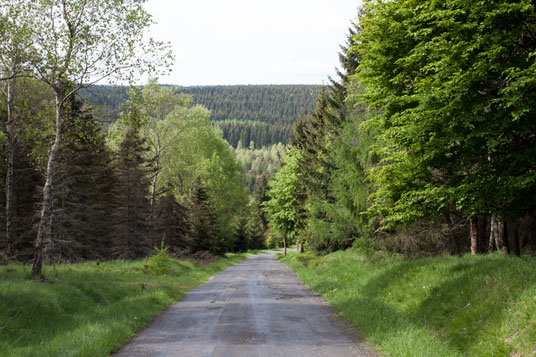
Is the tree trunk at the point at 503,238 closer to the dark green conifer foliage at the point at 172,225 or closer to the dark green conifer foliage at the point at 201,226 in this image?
the dark green conifer foliage at the point at 201,226

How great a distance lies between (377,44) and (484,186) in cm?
525

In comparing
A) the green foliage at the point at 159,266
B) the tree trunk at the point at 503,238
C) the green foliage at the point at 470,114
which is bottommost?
the green foliage at the point at 159,266

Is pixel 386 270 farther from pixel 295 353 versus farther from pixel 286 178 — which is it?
pixel 286 178

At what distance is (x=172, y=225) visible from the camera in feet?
117

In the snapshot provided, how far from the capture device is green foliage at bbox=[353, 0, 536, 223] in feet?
30.1

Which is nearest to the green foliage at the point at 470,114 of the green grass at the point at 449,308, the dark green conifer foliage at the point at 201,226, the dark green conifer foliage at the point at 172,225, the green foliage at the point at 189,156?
the green grass at the point at 449,308

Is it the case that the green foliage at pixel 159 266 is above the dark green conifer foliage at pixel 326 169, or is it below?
below

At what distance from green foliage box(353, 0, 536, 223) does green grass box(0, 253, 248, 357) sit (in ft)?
25.4

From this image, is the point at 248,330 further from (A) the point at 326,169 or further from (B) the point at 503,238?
(A) the point at 326,169

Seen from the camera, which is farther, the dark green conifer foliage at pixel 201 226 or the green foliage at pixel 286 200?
A: the green foliage at pixel 286 200

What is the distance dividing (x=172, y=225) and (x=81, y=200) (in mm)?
8554

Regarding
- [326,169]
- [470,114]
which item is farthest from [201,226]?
[470,114]

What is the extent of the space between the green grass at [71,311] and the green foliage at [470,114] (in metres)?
7.74

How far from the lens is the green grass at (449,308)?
21.2ft
